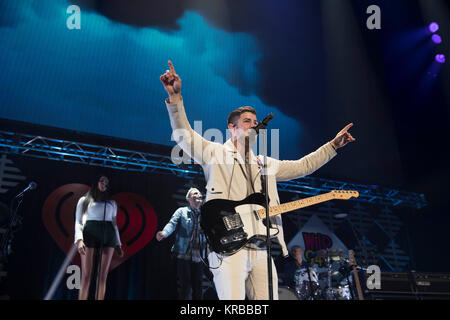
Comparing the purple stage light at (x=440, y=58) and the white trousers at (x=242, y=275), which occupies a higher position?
the purple stage light at (x=440, y=58)

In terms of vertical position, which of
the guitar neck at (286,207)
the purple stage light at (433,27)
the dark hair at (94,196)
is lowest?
the guitar neck at (286,207)

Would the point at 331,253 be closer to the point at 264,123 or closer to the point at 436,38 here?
the point at 264,123

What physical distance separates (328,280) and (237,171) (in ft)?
15.7

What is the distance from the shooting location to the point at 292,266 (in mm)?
7090

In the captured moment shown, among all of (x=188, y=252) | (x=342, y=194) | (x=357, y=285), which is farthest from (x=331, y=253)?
(x=342, y=194)

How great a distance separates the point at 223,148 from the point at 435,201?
7.74 m

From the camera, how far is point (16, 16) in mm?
6188

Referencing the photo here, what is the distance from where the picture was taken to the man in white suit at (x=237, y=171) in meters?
2.33

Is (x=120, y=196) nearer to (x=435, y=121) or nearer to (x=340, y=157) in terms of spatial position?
(x=340, y=157)

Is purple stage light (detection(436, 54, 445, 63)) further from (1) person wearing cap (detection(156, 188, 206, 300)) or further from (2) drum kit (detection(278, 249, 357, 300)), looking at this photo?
(1) person wearing cap (detection(156, 188, 206, 300))

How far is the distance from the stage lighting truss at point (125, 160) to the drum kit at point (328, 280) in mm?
1891

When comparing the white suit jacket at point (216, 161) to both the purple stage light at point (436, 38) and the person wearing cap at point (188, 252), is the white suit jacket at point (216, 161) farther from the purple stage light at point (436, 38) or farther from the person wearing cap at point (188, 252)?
the purple stage light at point (436, 38)

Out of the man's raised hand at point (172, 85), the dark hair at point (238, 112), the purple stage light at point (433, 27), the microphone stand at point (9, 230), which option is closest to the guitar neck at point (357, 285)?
the dark hair at point (238, 112)

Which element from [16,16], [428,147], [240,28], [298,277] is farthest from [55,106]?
[428,147]
